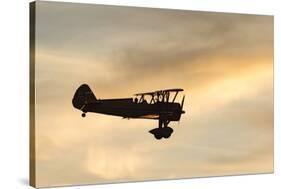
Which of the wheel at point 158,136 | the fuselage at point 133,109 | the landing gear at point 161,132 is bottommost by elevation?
the wheel at point 158,136

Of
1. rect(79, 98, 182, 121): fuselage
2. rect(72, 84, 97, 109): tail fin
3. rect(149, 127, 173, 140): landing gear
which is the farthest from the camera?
rect(149, 127, 173, 140): landing gear

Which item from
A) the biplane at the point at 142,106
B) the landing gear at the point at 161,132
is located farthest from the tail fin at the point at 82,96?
the landing gear at the point at 161,132

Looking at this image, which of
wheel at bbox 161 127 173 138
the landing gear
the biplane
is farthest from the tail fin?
wheel at bbox 161 127 173 138

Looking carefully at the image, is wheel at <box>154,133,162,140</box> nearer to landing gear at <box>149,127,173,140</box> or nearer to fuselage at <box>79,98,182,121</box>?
landing gear at <box>149,127,173,140</box>

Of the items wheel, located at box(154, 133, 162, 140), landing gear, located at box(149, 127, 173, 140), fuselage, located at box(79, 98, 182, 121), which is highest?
fuselage, located at box(79, 98, 182, 121)

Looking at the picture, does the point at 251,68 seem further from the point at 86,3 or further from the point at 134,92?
the point at 86,3

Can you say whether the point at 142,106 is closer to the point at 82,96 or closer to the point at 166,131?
the point at 166,131

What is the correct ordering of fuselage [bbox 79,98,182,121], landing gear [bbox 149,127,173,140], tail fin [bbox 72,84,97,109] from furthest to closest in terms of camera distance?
landing gear [bbox 149,127,173,140] < fuselage [bbox 79,98,182,121] < tail fin [bbox 72,84,97,109]

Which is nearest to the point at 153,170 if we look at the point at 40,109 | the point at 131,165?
the point at 131,165

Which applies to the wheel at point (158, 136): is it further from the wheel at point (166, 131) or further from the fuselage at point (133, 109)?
the fuselage at point (133, 109)
